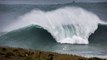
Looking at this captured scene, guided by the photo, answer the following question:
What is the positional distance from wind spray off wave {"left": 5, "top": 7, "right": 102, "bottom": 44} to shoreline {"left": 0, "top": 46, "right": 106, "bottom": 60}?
0.95ft

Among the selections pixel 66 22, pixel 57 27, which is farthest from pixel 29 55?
pixel 66 22

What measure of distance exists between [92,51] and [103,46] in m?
0.20

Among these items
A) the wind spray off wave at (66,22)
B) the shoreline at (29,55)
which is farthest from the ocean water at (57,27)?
the shoreline at (29,55)

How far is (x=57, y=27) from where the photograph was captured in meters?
4.77

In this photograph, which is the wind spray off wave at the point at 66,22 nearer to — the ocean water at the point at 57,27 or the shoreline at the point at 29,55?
the ocean water at the point at 57,27

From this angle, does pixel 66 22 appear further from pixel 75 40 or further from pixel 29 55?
pixel 29 55

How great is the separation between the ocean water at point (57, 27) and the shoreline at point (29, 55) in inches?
5.0

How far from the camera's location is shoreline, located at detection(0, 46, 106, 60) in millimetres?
4118

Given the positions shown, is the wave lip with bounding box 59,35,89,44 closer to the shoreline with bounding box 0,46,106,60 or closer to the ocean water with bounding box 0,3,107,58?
the ocean water with bounding box 0,3,107,58

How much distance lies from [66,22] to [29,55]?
862 millimetres

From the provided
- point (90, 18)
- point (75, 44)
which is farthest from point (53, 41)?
point (90, 18)

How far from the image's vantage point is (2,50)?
175 inches

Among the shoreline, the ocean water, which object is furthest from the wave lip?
the shoreline

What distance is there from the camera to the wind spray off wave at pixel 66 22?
4.61 metres
